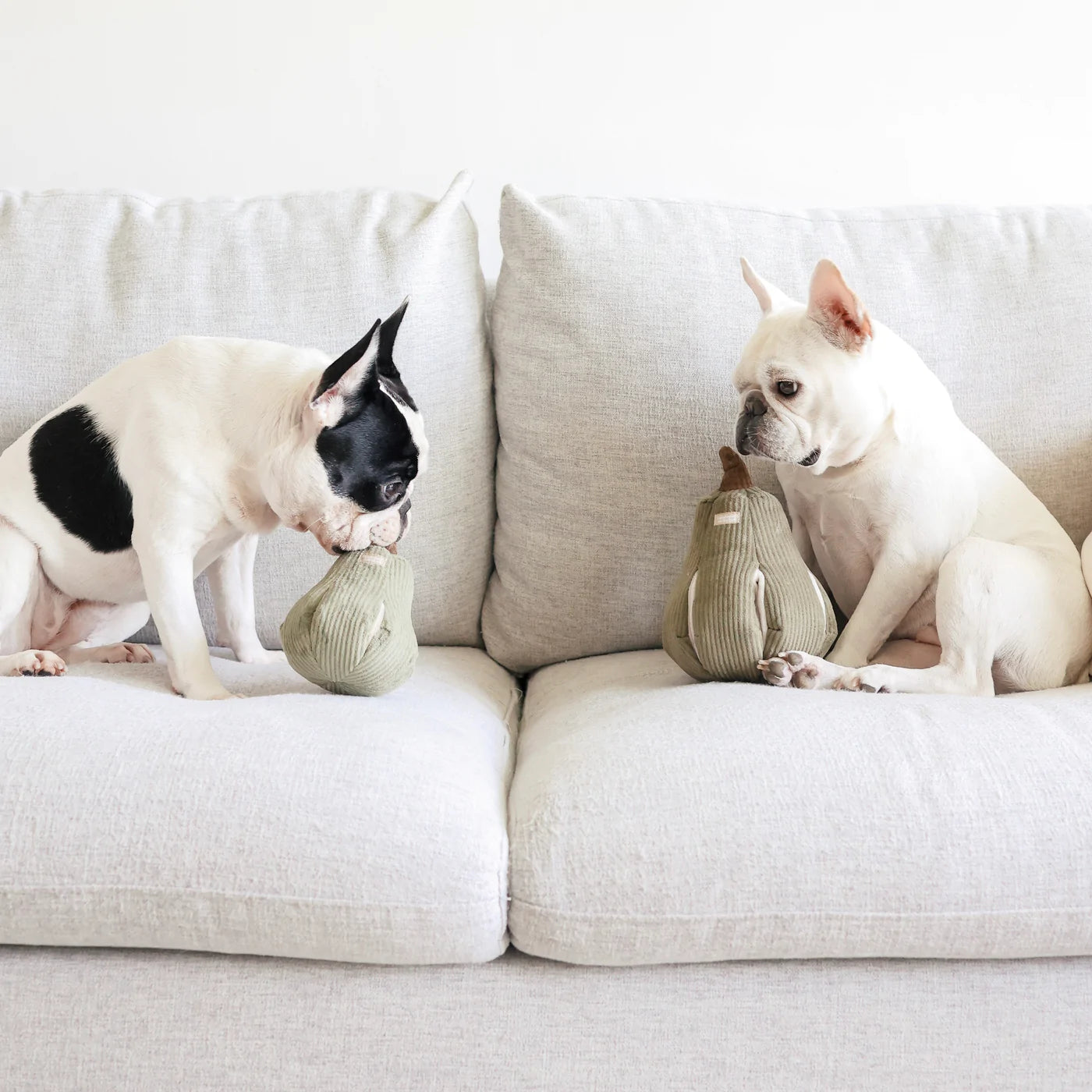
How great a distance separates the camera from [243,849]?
1012mm

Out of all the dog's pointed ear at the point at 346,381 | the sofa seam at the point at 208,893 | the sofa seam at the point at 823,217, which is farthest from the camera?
the sofa seam at the point at 823,217

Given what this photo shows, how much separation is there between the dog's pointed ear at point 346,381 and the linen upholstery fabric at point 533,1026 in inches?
Answer: 26.6

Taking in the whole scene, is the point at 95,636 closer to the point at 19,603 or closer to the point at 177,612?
the point at 19,603

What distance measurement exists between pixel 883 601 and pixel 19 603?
1.31 meters

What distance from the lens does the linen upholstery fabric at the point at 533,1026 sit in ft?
3.32

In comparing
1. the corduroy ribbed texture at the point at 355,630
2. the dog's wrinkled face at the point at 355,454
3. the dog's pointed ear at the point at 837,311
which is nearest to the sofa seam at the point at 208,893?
the corduroy ribbed texture at the point at 355,630

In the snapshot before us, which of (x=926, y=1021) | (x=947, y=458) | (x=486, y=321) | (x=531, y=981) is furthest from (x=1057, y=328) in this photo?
(x=531, y=981)

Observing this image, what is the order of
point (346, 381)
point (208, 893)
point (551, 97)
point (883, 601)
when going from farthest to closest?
point (551, 97) < point (883, 601) < point (346, 381) < point (208, 893)

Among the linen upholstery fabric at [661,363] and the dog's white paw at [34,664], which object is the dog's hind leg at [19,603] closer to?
the dog's white paw at [34,664]

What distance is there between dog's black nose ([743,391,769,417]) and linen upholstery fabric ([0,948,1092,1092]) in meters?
0.81

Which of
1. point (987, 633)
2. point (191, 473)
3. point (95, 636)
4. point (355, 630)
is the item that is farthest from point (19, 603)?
point (987, 633)

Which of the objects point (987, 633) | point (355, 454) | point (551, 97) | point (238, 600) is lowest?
point (238, 600)

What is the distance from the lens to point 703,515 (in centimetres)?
150

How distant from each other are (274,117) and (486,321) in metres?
0.80
